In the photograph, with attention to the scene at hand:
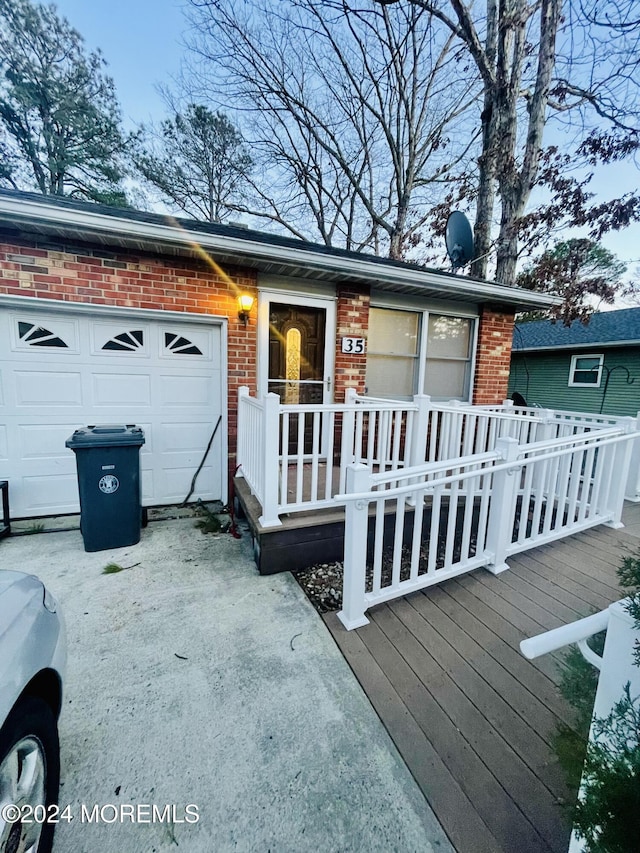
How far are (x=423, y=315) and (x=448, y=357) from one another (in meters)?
0.76

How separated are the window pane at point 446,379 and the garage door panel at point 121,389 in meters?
3.67

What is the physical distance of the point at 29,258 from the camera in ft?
11.0

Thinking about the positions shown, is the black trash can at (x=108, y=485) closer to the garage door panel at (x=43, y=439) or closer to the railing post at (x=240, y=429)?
the garage door panel at (x=43, y=439)

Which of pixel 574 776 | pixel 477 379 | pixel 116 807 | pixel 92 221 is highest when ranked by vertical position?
pixel 92 221

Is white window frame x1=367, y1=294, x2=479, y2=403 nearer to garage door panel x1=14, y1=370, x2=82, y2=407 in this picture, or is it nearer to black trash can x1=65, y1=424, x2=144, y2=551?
black trash can x1=65, y1=424, x2=144, y2=551

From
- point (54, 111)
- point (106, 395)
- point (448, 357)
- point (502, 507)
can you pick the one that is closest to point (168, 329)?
point (106, 395)

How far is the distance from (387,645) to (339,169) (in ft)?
45.2

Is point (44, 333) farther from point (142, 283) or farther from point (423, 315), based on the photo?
point (423, 315)

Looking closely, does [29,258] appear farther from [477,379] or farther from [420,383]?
[477,379]

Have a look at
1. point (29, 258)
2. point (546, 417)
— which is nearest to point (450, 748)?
point (546, 417)

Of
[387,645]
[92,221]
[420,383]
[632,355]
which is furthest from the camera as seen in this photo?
[632,355]

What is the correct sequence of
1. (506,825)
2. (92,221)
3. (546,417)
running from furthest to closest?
(546,417)
(92,221)
(506,825)

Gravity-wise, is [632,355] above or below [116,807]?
above

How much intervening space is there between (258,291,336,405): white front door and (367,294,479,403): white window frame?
31.8 inches
